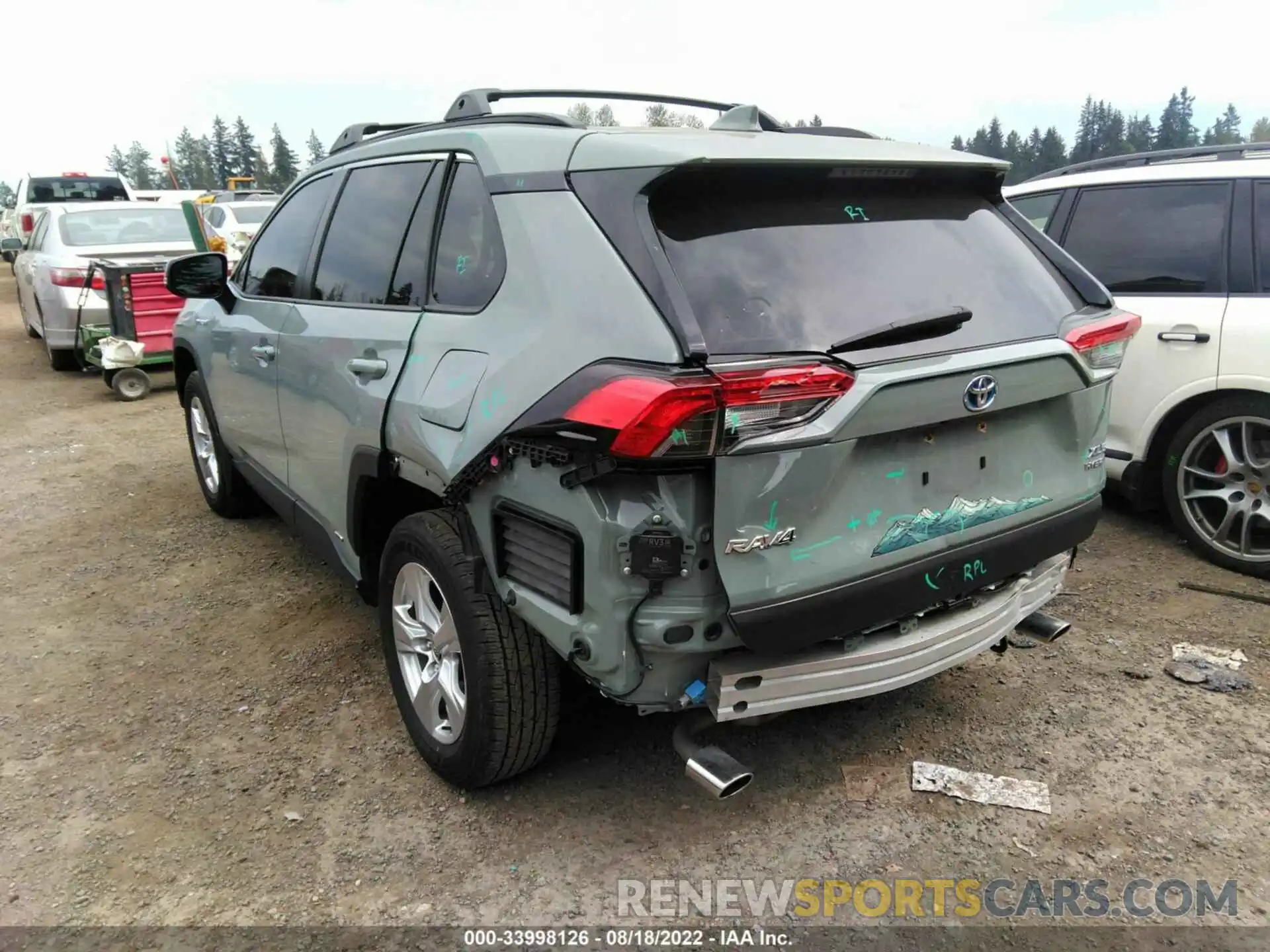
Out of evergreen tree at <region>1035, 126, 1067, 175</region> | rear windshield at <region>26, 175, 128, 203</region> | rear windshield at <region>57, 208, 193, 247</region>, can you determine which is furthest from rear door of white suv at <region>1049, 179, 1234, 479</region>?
evergreen tree at <region>1035, 126, 1067, 175</region>

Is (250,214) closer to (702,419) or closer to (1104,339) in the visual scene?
(1104,339)

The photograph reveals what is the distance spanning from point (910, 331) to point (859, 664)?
849mm

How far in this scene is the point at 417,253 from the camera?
2930 millimetres

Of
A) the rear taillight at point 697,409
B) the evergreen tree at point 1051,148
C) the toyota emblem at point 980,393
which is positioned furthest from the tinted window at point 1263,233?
the evergreen tree at point 1051,148

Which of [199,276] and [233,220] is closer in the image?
[199,276]

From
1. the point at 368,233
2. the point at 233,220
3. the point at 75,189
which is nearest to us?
the point at 368,233

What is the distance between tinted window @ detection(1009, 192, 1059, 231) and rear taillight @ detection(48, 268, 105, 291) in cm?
905

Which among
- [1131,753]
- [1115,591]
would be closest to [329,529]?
[1131,753]

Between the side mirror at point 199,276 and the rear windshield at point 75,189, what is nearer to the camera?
the side mirror at point 199,276

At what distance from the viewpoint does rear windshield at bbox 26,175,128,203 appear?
1897 centimetres

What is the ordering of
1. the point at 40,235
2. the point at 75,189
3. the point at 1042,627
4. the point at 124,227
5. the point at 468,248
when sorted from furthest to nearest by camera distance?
1. the point at 75,189
2. the point at 40,235
3. the point at 124,227
4. the point at 1042,627
5. the point at 468,248

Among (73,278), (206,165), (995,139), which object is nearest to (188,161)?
(206,165)

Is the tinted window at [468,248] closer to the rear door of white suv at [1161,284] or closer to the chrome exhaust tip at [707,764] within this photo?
the chrome exhaust tip at [707,764]

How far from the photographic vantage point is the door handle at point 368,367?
2875 millimetres
